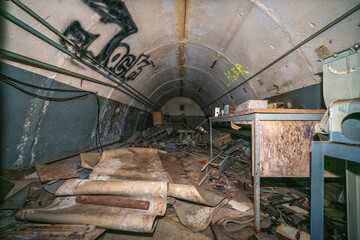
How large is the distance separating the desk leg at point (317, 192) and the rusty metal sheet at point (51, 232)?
94.9 inches

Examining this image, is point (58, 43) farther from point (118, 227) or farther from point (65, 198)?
point (118, 227)

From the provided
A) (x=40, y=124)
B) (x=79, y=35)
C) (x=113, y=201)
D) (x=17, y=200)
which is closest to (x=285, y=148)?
(x=113, y=201)

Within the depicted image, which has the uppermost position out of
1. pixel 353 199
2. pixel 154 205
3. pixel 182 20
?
pixel 182 20

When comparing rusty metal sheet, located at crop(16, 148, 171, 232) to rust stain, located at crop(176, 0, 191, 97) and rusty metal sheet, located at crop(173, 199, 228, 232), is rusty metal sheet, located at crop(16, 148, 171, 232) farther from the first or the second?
rust stain, located at crop(176, 0, 191, 97)

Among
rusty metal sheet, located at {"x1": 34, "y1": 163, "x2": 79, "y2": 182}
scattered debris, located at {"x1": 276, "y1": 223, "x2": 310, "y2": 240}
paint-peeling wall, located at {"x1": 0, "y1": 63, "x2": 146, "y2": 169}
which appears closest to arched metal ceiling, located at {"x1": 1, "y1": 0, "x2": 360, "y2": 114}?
paint-peeling wall, located at {"x1": 0, "y1": 63, "x2": 146, "y2": 169}

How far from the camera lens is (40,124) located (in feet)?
9.39

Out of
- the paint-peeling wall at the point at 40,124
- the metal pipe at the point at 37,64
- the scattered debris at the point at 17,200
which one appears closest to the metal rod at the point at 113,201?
the scattered debris at the point at 17,200

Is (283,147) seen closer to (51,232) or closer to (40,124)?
(51,232)

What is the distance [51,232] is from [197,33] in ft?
16.2

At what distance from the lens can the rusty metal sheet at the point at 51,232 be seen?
148cm

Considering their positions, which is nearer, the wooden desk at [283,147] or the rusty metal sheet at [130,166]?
the wooden desk at [283,147]

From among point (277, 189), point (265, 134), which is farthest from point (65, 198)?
point (277, 189)

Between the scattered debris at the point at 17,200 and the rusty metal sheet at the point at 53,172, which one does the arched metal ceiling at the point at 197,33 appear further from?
the scattered debris at the point at 17,200

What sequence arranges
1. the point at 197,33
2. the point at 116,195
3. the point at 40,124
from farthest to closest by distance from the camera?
1. the point at 197,33
2. the point at 40,124
3. the point at 116,195
